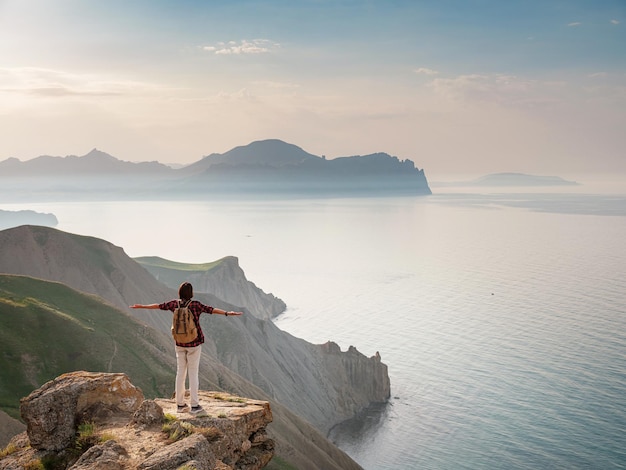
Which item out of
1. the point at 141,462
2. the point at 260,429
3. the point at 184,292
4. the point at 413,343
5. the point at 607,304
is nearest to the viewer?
the point at 141,462

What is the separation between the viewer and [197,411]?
1727 centimetres

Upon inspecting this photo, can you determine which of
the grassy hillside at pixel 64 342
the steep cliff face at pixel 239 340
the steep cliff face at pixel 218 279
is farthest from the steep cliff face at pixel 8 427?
the steep cliff face at pixel 218 279

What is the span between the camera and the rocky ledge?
14.1 m

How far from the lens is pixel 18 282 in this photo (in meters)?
59.5

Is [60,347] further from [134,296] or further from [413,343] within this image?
[413,343]

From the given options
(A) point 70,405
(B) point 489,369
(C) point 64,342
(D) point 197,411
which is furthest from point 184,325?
(B) point 489,369

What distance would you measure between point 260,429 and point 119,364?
122 ft

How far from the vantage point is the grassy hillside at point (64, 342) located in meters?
45.4

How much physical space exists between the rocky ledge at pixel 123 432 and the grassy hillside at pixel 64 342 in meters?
26.4

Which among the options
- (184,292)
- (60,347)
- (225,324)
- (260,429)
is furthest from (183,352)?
(225,324)

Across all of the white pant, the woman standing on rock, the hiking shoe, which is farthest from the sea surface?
the white pant

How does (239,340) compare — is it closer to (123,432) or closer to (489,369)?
(489,369)

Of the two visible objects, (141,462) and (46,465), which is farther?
(46,465)

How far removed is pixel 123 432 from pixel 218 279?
124m
